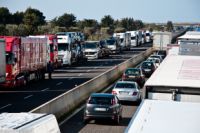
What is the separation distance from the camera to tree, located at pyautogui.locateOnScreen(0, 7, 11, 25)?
138125mm

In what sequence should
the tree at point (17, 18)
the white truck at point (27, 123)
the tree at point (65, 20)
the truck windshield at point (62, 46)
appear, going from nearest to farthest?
the white truck at point (27, 123), the truck windshield at point (62, 46), the tree at point (17, 18), the tree at point (65, 20)

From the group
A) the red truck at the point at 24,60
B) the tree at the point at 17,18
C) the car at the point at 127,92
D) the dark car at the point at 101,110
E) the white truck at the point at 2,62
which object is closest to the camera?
the dark car at the point at 101,110

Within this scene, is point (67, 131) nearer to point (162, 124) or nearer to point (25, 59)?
point (162, 124)

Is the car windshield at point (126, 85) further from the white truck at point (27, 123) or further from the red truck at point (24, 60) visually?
the white truck at point (27, 123)

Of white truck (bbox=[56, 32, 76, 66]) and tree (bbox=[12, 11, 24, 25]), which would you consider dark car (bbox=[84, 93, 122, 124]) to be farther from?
tree (bbox=[12, 11, 24, 25])

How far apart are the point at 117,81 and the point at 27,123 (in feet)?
103

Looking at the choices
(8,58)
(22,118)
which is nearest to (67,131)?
(22,118)

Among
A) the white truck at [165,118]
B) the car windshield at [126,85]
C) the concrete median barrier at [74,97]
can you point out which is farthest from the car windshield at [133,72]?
the white truck at [165,118]

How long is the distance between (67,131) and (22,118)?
917 centimetres

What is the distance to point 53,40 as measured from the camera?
5406cm

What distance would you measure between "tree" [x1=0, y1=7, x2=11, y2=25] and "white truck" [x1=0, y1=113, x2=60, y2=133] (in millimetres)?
126269

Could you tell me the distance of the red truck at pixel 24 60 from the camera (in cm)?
3881

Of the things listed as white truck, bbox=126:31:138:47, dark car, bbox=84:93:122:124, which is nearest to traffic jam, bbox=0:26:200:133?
dark car, bbox=84:93:122:124

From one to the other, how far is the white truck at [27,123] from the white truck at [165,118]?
2.48m
